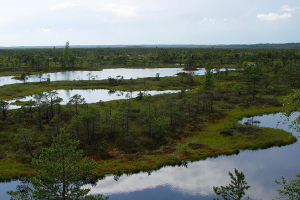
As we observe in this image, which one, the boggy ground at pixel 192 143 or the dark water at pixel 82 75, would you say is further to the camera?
the dark water at pixel 82 75

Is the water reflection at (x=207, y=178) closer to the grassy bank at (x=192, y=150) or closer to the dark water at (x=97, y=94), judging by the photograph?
the grassy bank at (x=192, y=150)

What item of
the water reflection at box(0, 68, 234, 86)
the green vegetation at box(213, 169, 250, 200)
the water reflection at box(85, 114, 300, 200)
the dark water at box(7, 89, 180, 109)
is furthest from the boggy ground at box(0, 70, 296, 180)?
the water reflection at box(0, 68, 234, 86)

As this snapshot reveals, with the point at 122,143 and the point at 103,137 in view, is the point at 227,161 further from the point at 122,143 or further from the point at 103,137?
the point at 103,137

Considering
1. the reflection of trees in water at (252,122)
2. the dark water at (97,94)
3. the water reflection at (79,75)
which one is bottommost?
the reflection of trees in water at (252,122)

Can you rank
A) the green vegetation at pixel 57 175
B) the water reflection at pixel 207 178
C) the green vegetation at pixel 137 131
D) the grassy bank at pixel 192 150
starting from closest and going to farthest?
the green vegetation at pixel 57 175, the water reflection at pixel 207 178, the grassy bank at pixel 192 150, the green vegetation at pixel 137 131

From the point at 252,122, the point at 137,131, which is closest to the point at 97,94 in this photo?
the point at 137,131

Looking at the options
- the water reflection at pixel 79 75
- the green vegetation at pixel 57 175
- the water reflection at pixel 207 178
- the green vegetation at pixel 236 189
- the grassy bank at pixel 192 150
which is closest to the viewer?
the green vegetation at pixel 236 189

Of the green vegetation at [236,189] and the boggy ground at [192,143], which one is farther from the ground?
the green vegetation at [236,189]

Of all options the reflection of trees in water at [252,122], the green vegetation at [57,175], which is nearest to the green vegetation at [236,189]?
the green vegetation at [57,175]

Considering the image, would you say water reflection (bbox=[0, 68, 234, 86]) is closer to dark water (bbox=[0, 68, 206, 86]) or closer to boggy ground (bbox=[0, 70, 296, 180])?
dark water (bbox=[0, 68, 206, 86])

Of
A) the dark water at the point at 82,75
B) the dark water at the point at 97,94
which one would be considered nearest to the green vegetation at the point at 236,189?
the dark water at the point at 97,94
